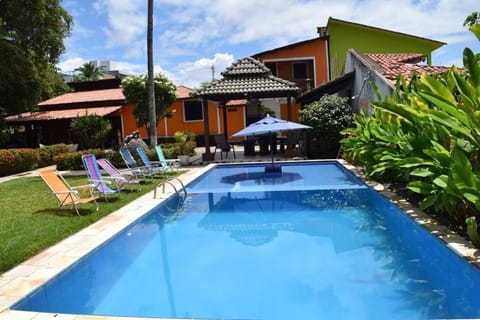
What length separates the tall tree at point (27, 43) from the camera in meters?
23.5

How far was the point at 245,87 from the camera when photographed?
1720cm

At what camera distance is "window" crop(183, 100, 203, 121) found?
Result: 29719 mm

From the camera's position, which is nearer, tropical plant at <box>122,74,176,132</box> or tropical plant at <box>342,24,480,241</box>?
tropical plant at <box>342,24,480,241</box>

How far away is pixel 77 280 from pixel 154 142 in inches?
494

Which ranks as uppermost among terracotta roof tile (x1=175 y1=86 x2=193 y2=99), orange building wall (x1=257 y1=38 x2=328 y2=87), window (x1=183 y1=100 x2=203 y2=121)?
orange building wall (x1=257 y1=38 x2=328 y2=87)

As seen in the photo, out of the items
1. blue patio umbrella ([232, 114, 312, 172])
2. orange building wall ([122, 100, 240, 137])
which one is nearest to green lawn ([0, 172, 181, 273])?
blue patio umbrella ([232, 114, 312, 172])

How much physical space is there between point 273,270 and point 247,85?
13047 mm

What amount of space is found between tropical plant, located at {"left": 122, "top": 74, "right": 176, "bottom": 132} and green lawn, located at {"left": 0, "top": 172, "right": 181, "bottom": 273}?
974 cm

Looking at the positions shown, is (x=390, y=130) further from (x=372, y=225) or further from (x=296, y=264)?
(x=296, y=264)

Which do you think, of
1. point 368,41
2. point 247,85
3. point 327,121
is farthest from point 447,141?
point 368,41

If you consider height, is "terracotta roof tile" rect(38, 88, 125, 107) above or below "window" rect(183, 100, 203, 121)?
above

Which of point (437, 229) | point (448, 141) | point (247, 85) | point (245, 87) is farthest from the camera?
point (247, 85)

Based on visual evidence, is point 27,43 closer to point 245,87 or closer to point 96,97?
point 96,97

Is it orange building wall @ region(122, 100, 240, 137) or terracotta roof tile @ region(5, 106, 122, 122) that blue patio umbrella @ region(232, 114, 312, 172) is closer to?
orange building wall @ region(122, 100, 240, 137)
